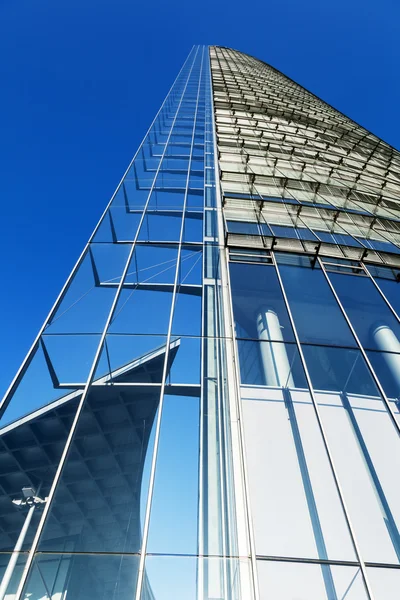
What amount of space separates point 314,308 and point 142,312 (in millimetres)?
3760

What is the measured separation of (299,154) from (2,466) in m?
19.8

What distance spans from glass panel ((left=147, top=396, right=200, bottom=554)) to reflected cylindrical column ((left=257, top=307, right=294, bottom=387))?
150 centimetres

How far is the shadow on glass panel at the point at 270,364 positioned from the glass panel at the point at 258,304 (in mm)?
241

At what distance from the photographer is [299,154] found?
20297 mm

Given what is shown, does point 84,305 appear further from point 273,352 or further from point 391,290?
point 391,290

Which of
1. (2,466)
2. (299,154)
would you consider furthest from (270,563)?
(299,154)

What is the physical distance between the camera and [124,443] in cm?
A: 554

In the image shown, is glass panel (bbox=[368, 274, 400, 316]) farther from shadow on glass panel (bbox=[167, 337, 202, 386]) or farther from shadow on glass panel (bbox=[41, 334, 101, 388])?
shadow on glass panel (bbox=[41, 334, 101, 388])

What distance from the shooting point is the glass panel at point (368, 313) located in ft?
24.8

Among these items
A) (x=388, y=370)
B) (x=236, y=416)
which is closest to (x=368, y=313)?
(x=388, y=370)

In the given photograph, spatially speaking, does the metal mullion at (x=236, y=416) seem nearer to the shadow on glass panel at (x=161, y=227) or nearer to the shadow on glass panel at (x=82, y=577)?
the shadow on glass panel at (x=82, y=577)

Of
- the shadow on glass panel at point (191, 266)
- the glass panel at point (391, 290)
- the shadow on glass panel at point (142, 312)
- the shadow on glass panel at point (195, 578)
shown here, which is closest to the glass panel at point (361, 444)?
the shadow on glass panel at point (195, 578)

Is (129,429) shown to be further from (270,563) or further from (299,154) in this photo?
(299,154)

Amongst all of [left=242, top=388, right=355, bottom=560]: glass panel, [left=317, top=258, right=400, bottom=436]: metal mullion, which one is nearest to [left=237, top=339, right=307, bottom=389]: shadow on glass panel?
[left=242, top=388, right=355, bottom=560]: glass panel
